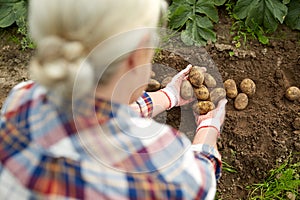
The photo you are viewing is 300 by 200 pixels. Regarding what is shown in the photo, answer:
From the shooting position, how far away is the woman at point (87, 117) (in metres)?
1.05

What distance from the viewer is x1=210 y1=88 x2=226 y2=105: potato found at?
7.06 ft

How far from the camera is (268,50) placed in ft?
7.87

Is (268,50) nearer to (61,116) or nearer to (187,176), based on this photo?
(187,176)

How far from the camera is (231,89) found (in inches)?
86.7

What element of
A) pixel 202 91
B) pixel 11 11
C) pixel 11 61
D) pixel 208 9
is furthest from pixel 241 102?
pixel 11 11

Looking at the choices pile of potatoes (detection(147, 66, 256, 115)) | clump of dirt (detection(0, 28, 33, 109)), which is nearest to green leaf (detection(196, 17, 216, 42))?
pile of potatoes (detection(147, 66, 256, 115))

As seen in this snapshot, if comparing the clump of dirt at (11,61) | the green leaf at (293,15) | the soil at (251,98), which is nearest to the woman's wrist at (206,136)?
the soil at (251,98)

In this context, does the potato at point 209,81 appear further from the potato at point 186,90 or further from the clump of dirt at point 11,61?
the clump of dirt at point 11,61

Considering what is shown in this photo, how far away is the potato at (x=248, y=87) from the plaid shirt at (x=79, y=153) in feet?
3.47

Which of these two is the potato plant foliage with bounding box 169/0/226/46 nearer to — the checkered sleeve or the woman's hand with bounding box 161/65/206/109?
the woman's hand with bounding box 161/65/206/109

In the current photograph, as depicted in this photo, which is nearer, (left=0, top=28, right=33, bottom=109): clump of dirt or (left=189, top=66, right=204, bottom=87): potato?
(left=189, top=66, right=204, bottom=87): potato

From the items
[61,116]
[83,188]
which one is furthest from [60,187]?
[61,116]

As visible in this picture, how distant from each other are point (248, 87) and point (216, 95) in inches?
6.4

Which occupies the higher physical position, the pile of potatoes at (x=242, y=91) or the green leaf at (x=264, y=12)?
the green leaf at (x=264, y=12)
